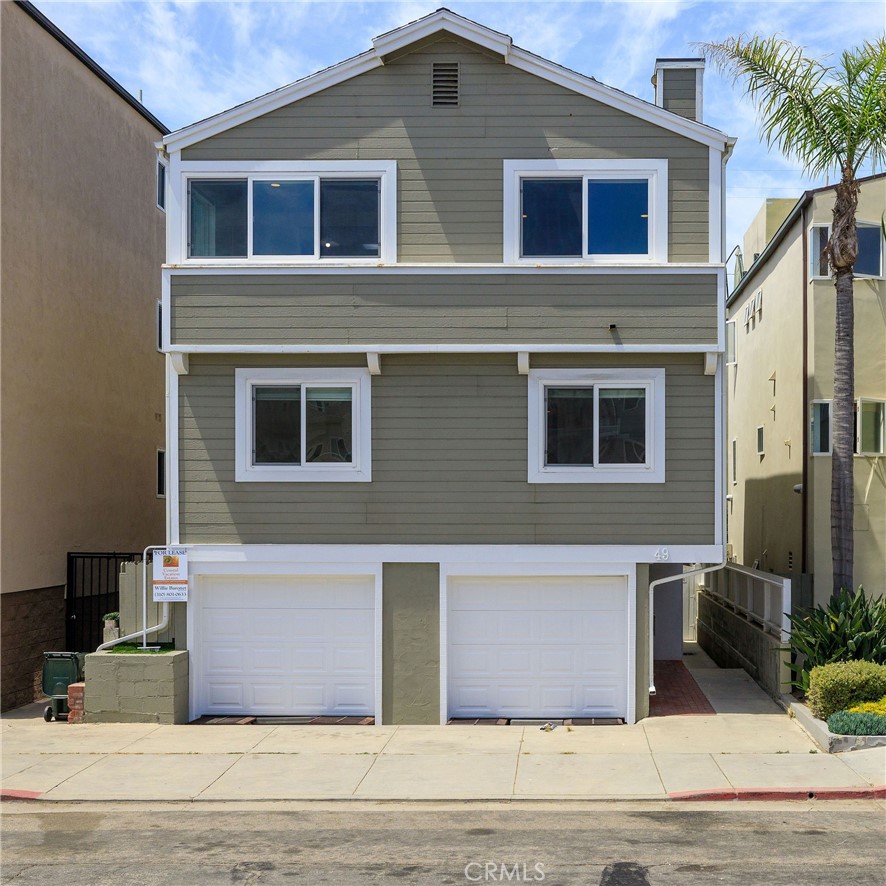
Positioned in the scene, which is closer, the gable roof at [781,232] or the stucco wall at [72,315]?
the stucco wall at [72,315]

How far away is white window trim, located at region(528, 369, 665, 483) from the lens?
600 inches

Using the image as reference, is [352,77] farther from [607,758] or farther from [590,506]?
[607,758]

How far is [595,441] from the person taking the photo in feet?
50.2

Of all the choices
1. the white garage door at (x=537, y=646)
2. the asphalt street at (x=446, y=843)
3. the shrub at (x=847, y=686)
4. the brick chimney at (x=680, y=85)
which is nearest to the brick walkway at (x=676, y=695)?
the white garage door at (x=537, y=646)

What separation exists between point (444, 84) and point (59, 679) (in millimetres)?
10447

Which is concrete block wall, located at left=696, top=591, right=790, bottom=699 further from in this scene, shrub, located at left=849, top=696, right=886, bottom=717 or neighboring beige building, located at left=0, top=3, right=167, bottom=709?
neighboring beige building, located at left=0, top=3, right=167, bottom=709

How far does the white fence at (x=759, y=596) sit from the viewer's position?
619 inches

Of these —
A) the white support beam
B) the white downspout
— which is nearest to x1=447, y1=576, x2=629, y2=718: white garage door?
the white downspout

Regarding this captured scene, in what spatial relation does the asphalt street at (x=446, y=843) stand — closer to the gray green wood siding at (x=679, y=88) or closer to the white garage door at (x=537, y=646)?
the white garage door at (x=537, y=646)

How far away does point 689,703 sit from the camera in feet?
52.1

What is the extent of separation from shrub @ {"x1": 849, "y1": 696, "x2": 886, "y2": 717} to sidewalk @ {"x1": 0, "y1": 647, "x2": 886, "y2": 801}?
0.66 metres

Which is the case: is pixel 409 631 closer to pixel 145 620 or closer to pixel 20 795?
pixel 145 620

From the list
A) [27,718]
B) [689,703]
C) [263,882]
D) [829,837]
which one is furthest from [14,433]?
[829,837]

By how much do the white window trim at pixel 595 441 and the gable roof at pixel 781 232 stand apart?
255 inches
